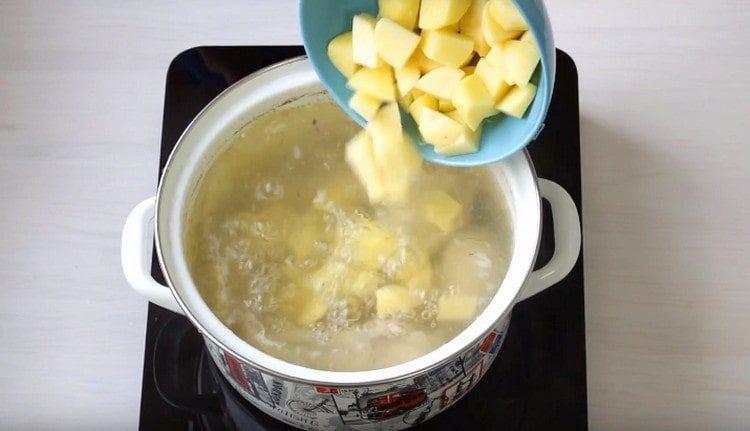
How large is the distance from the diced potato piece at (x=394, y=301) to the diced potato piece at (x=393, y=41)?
0.20m

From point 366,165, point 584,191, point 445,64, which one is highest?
point 445,64

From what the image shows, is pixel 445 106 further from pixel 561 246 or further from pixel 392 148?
pixel 561 246

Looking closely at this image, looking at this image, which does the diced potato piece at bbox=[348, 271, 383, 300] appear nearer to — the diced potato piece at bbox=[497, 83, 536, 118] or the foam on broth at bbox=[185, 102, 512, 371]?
the foam on broth at bbox=[185, 102, 512, 371]

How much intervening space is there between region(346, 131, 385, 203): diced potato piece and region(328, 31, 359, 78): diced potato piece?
0.05m

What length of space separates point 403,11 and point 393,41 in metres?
0.03

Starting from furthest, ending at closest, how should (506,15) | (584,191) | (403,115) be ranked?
(584,191) < (403,115) < (506,15)

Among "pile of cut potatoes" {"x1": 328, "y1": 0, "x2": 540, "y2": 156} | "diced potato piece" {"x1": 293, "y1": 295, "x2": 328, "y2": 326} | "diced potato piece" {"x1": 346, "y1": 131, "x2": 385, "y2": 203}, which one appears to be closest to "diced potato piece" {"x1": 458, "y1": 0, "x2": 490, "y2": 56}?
"pile of cut potatoes" {"x1": 328, "y1": 0, "x2": 540, "y2": 156}

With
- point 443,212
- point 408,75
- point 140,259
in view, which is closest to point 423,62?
point 408,75

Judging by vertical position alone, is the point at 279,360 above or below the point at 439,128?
below

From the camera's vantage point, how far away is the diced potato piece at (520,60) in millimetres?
664

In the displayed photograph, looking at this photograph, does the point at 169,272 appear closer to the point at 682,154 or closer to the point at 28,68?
the point at 28,68

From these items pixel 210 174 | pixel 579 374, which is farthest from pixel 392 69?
pixel 579 374

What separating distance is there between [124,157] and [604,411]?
1.76 feet

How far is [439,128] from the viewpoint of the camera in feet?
2.34
